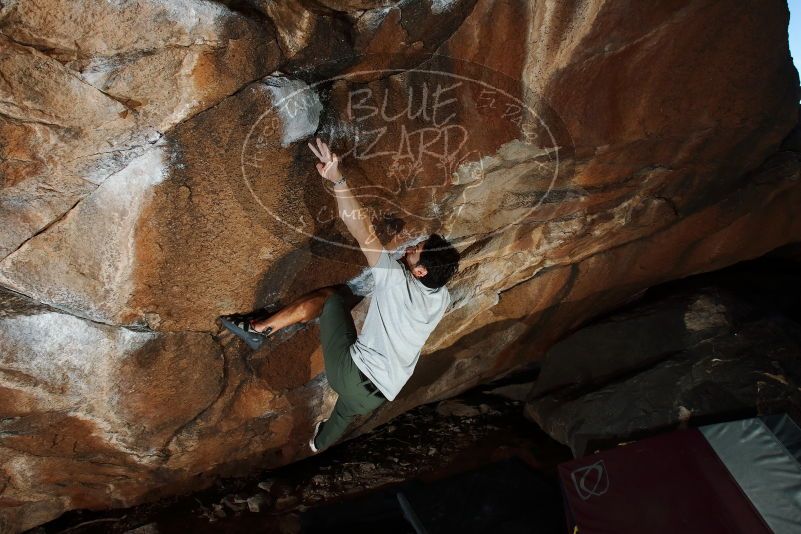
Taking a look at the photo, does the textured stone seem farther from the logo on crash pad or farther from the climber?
the logo on crash pad

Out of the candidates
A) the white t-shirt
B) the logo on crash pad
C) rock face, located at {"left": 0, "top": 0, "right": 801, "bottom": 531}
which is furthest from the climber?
the logo on crash pad

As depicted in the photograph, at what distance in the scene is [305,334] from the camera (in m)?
3.05

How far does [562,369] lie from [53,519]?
403 cm

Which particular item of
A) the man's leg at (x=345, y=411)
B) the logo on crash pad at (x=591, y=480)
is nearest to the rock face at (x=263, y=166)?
the man's leg at (x=345, y=411)

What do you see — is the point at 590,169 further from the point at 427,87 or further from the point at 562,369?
the point at 562,369

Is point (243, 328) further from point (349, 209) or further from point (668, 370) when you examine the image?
point (668, 370)

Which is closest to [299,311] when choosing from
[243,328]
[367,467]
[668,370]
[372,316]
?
[243,328]

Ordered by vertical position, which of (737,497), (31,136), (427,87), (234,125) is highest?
(31,136)

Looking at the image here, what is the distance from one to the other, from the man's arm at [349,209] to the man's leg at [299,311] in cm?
43

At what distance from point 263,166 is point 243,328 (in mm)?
902

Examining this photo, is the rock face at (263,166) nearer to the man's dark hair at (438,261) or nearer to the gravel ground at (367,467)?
the man's dark hair at (438,261)

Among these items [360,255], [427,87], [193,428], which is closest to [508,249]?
[360,255]

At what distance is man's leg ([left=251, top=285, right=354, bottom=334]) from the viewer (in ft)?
8.68

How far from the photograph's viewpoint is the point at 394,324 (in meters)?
2.49
